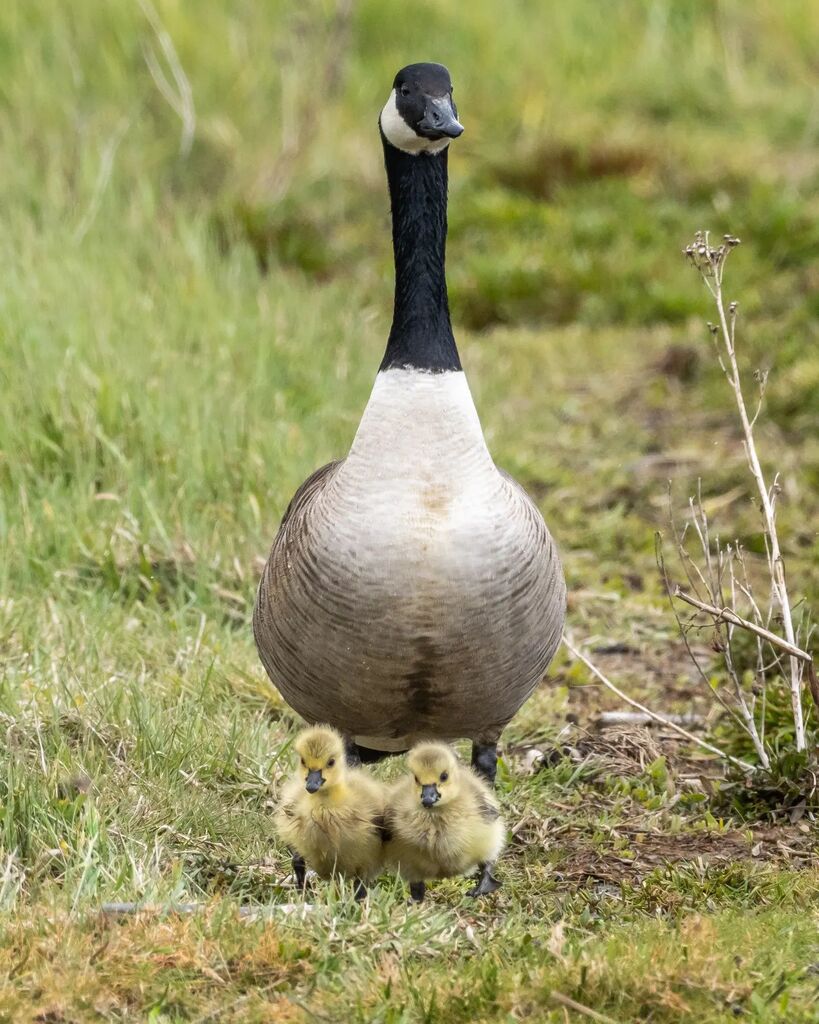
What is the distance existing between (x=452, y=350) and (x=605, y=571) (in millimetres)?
2966

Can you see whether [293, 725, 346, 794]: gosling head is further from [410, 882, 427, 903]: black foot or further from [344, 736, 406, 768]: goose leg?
[344, 736, 406, 768]: goose leg

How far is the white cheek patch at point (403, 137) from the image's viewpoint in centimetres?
477

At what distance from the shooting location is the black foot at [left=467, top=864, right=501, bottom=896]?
4.31 metres

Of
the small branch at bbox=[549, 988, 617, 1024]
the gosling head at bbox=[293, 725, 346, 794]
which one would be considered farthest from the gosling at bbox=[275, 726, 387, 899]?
the small branch at bbox=[549, 988, 617, 1024]

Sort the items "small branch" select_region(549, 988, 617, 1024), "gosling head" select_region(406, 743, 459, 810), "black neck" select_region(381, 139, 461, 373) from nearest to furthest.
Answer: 1. "small branch" select_region(549, 988, 617, 1024)
2. "gosling head" select_region(406, 743, 459, 810)
3. "black neck" select_region(381, 139, 461, 373)

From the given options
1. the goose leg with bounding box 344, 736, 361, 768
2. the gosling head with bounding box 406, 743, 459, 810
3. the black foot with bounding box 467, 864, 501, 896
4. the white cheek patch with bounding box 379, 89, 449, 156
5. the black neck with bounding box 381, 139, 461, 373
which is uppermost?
the white cheek patch with bounding box 379, 89, 449, 156

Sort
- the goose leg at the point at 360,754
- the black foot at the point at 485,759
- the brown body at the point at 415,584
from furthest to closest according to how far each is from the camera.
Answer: the black foot at the point at 485,759 → the goose leg at the point at 360,754 → the brown body at the point at 415,584

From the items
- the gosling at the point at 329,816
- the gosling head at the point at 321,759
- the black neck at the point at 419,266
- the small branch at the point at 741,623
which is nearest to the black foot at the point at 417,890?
the gosling at the point at 329,816

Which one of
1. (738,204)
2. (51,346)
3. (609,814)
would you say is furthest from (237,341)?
(738,204)

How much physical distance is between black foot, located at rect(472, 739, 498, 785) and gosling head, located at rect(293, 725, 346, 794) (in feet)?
2.66

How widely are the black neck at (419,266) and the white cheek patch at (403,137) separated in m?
0.02

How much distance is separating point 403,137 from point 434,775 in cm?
200

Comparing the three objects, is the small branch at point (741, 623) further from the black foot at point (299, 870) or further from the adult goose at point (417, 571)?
the black foot at point (299, 870)

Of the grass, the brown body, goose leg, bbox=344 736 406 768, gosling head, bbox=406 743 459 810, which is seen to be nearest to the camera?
the grass
